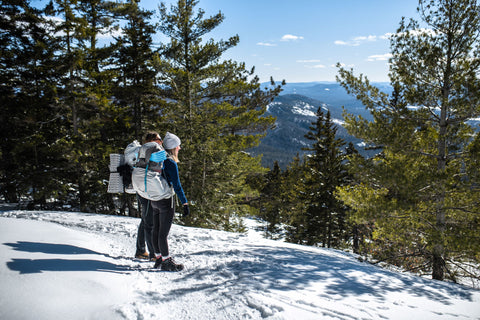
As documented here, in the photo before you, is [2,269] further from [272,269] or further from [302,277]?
[302,277]

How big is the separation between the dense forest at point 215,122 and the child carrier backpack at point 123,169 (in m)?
6.02

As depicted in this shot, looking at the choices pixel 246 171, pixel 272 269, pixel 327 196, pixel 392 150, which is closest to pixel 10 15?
pixel 246 171

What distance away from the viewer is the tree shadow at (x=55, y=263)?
2.94m

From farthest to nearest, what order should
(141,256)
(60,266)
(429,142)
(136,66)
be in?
(136,66) < (429,142) < (141,256) < (60,266)

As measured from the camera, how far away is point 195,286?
345cm

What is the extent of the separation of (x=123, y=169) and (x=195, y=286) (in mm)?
2330

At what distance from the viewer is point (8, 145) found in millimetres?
14508

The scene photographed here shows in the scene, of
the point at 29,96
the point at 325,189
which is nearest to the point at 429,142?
the point at 325,189

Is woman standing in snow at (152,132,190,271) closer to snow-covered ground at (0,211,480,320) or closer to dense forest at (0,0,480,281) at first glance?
snow-covered ground at (0,211,480,320)

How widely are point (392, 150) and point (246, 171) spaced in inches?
315

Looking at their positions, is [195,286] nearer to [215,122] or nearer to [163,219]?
[163,219]

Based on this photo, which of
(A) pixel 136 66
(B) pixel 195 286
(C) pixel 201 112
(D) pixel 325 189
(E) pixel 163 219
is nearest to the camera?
(B) pixel 195 286

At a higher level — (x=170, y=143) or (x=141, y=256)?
→ (x=170, y=143)

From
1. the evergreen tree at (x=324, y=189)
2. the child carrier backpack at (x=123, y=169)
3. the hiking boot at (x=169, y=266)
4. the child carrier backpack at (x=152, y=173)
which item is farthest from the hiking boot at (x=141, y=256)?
the evergreen tree at (x=324, y=189)
